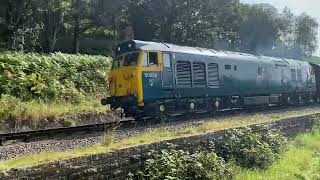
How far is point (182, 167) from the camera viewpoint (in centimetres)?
918

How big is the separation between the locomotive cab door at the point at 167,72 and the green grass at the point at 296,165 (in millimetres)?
4438

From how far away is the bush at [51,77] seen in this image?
693 inches

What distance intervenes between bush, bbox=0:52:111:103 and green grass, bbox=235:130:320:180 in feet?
29.8

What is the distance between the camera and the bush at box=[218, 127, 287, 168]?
38.4 ft

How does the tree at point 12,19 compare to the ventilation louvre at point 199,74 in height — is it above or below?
above

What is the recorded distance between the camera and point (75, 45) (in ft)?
125

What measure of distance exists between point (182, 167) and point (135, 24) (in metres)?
35.4

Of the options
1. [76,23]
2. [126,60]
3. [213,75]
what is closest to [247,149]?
[126,60]

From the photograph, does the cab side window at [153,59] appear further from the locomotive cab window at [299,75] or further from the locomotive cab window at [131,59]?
the locomotive cab window at [299,75]

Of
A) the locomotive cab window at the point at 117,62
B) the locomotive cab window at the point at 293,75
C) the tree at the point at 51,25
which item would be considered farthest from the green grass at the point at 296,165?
the tree at the point at 51,25

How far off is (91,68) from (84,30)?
2793 cm

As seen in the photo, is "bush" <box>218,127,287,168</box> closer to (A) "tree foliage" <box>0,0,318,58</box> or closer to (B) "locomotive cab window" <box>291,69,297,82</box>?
(B) "locomotive cab window" <box>291,69,297,82</box>

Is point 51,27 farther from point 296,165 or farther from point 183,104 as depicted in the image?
point 296,165

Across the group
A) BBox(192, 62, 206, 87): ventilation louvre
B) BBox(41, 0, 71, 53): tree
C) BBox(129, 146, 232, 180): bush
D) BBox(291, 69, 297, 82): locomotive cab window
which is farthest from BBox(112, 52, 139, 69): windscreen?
BBox(41, 0, 71, 53): tree
